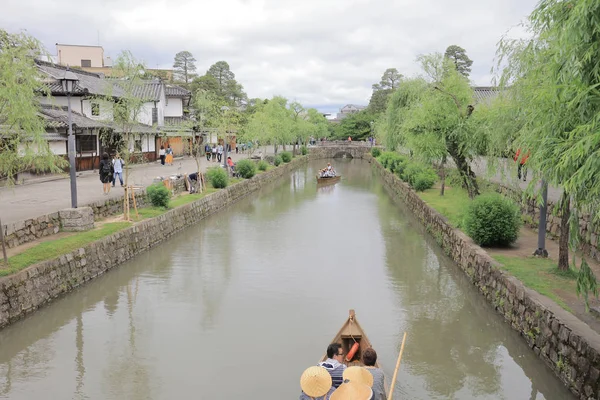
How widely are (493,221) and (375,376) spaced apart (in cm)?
836

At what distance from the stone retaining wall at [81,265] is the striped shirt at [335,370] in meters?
6.88

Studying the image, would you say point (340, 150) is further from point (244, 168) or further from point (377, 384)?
point (377, 384)

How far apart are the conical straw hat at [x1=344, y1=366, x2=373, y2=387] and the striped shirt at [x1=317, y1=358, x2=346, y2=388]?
365mm

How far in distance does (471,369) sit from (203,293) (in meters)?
6.91

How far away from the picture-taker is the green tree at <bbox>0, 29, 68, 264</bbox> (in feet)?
33.0

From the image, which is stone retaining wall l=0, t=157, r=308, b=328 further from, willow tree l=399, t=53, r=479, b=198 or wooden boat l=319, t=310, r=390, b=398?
willow tree l=399, t=53, r=479, b=198

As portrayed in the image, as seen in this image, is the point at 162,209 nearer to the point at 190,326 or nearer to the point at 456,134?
the point at 190,326

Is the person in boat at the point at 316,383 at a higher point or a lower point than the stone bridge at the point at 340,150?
lower

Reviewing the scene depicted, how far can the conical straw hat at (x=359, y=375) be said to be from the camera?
615 centimetres

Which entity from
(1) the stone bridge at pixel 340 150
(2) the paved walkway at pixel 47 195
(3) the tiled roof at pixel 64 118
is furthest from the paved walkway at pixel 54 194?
(1) the stone bridge at pixel 340 150

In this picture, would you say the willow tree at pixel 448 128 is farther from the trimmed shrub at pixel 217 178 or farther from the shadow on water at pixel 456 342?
the trimmed shrub at pixel 217 178

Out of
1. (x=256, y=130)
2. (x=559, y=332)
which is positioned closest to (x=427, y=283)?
(x=559, y=332)

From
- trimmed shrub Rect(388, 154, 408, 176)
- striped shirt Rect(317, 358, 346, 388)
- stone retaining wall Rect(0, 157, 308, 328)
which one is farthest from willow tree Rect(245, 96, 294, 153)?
striped shirt Rect(317, 358, 346, 388)

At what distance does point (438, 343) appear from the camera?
10180mm
